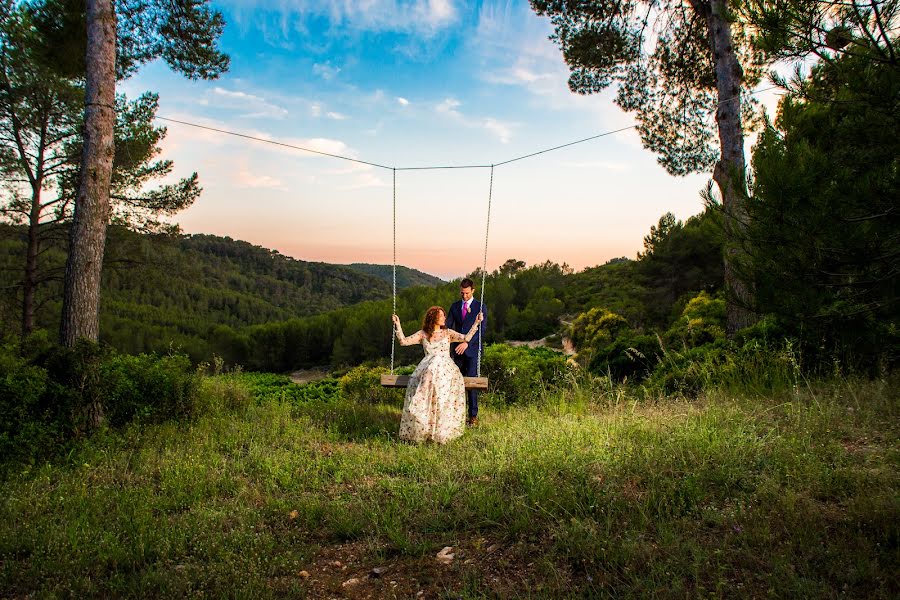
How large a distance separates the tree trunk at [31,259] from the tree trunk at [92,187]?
9.48 m

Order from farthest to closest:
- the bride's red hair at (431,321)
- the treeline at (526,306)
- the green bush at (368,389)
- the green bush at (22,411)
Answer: the treeline at (526,306) < the green bush at (368,389) < the bride's red hair at (431,321) < the green bush at (22,411)

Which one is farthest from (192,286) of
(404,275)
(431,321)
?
(431,321)

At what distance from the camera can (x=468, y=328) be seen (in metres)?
7.13

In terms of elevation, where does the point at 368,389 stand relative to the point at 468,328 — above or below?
below

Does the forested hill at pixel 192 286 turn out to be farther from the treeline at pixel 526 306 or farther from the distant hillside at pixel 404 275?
the treeline at pixel 526 306

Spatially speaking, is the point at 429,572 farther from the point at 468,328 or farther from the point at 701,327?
the point at 701,327

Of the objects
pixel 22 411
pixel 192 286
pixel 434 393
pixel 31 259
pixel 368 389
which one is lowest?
pixel 368 389

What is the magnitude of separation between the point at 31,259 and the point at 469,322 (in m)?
13.2

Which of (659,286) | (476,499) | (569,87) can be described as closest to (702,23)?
(569,87)

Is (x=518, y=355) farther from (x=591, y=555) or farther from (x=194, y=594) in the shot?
(x=194, y=594)

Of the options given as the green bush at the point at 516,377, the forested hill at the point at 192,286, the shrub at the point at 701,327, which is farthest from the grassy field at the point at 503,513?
the forested hill at the point at 192,286

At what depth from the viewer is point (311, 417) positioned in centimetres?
736

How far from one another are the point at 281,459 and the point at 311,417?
6.59 ft

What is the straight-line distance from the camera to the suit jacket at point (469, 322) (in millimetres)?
6977
